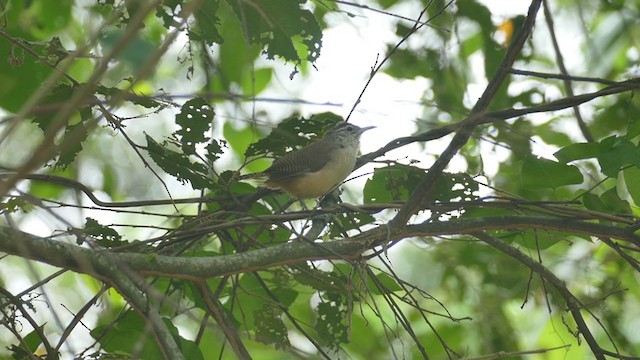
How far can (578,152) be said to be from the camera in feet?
9.87

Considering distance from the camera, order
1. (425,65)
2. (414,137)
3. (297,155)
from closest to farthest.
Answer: (414,137)
(297,155)
(425,65)

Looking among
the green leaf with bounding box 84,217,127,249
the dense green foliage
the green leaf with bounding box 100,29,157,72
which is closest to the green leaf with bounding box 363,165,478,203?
the dense green foliage

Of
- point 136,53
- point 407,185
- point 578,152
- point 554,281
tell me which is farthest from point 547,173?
point 136,53

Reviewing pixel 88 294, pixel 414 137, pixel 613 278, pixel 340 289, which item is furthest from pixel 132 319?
pixel 613 278

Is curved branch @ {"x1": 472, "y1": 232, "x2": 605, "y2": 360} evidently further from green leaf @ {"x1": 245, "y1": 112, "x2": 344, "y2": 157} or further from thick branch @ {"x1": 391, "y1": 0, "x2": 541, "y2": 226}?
green leaf @ {"x1": 245, "y1": 112, "x2": 344, "y2": 157}

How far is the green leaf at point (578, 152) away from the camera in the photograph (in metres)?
2.96

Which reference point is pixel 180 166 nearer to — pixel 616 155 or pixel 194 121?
pixel 194 121

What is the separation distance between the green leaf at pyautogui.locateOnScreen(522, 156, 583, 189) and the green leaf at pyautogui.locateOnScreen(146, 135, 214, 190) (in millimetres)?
1281

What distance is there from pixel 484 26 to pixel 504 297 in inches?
76.3

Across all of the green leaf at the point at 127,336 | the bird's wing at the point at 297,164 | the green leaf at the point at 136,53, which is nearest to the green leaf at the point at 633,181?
the bird's wing at the point at 297,164

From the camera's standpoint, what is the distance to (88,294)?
5891 millimetres

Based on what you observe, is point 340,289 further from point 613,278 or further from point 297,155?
point 613,278

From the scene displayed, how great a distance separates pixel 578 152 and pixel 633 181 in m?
0.25

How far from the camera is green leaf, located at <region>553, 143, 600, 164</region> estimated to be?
117 inches
